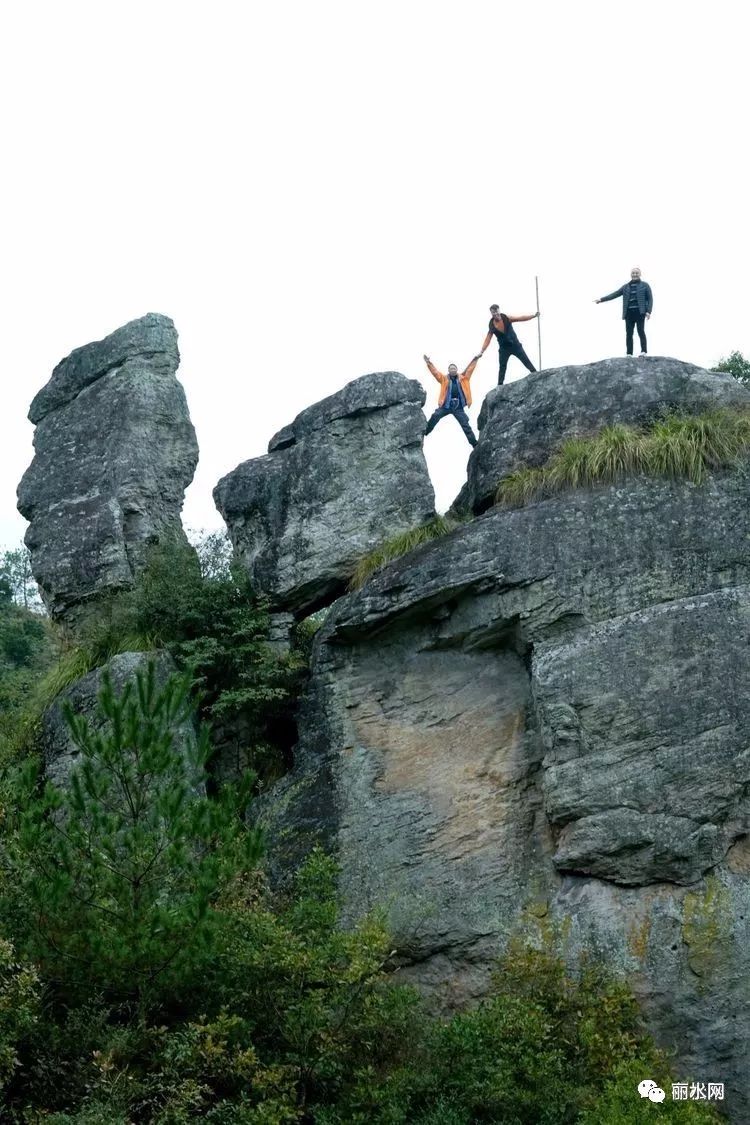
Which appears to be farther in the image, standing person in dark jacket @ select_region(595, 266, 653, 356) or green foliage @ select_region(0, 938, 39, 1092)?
standing person in dark jacket @ select_region(595, 266, 653, 356)

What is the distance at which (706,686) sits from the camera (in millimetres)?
16500

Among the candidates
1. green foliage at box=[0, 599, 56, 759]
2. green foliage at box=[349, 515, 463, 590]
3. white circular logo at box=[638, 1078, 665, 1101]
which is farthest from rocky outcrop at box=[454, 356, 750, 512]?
white circular logo at box=[638, 1078, 665, 1101]

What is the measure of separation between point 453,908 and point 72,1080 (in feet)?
17.2

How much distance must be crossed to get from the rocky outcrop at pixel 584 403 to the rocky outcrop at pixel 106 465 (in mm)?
5663

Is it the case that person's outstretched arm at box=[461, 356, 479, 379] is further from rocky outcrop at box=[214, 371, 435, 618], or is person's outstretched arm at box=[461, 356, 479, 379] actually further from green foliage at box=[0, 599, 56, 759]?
green foliage at box=[0, 599, 56, 759]

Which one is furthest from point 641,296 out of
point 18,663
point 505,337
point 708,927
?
point 18,663

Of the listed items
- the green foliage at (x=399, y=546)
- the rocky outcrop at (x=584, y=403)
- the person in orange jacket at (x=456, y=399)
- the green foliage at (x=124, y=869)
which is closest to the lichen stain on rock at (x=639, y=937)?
the green foliage at (x=124, y=869)

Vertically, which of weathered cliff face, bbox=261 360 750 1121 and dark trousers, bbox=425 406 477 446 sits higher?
dark trousers, bbox=425 406 477 446

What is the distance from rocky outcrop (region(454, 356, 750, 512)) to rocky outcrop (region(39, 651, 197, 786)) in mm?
5111

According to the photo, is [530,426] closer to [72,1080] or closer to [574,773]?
[574,773]

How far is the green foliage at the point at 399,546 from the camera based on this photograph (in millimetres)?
19438

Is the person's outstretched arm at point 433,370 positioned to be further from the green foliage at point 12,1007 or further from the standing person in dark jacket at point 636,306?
the green foliage at point 12,1007

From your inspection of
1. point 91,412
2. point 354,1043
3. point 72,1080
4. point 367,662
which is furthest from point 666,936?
point 91,412

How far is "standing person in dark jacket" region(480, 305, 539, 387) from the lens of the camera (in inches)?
843
